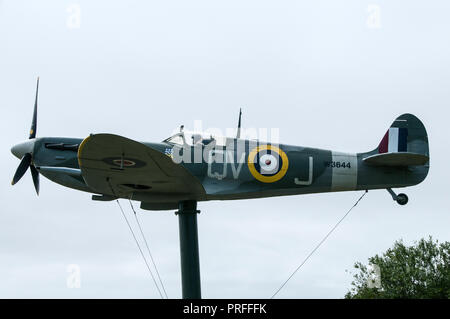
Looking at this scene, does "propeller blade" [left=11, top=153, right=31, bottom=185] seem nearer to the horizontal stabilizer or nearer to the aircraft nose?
the aircraft nose

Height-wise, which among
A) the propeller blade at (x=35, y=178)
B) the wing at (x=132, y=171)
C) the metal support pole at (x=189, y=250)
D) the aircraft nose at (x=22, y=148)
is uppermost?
the aircraft nose at (x=22, y=148)

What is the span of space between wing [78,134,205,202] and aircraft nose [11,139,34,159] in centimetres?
212

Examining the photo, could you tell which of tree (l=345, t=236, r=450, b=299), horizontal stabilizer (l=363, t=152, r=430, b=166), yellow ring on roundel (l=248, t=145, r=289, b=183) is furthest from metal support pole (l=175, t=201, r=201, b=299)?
tree (l=345, t=236, r=450, b=299)

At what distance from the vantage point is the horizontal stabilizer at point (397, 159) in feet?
54.4

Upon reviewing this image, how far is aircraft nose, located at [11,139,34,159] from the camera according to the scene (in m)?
17.6

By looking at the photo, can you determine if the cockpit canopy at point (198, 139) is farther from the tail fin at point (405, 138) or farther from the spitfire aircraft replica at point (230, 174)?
the tail fin at point (405, 138)

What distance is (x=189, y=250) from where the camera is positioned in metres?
17.0

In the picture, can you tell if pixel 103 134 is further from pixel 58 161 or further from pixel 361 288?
pixel 361 288

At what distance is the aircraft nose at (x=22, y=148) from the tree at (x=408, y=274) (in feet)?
80.1

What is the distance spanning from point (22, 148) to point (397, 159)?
29.8ft

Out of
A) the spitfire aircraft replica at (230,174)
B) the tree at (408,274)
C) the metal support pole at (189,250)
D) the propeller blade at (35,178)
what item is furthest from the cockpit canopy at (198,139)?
the tree at (408,274)

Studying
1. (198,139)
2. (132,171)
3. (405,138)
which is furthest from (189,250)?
(405,138)
